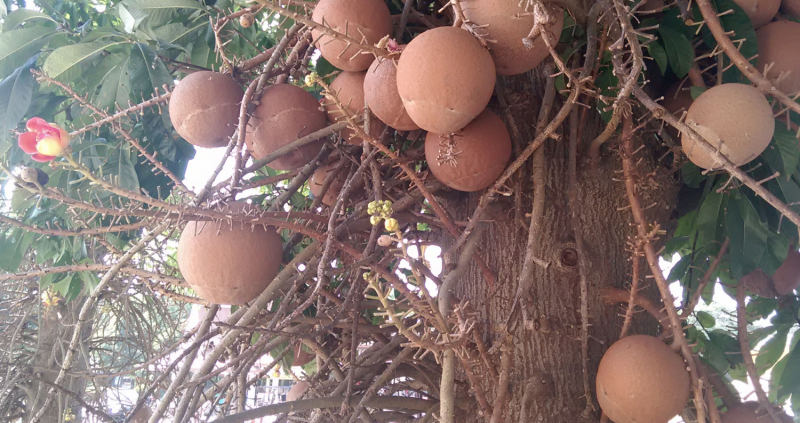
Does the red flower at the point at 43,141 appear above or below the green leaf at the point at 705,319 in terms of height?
above

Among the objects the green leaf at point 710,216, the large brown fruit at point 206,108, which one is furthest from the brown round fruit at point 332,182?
the green leaf at point 710,216

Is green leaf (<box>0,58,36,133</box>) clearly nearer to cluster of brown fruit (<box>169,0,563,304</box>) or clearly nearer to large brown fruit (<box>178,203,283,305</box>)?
cluster of brown fruit (<box>169,0,563,304</box>)

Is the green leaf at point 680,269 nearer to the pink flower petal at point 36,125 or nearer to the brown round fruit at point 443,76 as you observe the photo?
the brown round fruit at point 443,76

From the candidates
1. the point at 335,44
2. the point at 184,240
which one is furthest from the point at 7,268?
the point at 335,44

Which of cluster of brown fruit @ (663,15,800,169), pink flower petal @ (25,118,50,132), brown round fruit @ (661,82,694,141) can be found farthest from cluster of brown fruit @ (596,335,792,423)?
pink flower petal @ (25,118,50,132)

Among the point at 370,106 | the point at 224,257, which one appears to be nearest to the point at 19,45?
the point at 224,257

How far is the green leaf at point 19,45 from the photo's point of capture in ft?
4.83

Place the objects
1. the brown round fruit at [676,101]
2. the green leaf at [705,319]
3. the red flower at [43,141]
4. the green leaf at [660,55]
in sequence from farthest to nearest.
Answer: the green leaf at [705,319] < the brown round fruit at [676,101] < the green leaf at [660,55] < the red flower at [43,141]

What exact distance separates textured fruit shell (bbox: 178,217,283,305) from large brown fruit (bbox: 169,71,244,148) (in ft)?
0.69

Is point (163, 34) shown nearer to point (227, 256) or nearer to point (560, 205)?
point (227, 256)

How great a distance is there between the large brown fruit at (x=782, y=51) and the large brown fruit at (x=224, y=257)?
1054 millimetres

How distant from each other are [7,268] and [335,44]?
1.58m

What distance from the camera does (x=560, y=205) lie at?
120 cm

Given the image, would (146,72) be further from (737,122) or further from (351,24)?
(737,122)
